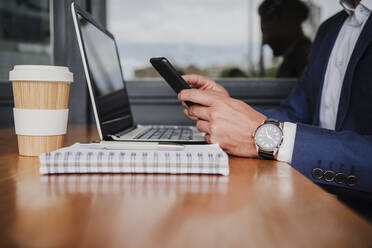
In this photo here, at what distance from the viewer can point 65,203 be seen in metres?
0.34

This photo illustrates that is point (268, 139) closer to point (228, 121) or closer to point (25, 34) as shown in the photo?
point (228, 121)

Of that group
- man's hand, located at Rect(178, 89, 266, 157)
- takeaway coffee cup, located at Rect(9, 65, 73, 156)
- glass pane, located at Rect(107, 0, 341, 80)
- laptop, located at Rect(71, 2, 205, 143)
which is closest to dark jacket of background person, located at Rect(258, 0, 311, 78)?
glass pane, located at Rect(107, 0, 341, 80)

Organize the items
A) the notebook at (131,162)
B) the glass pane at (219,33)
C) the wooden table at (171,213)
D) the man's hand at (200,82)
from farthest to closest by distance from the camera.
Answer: the glass pane at (219,33) < the man's hand at (200,82) < the notebook at (131,162) < the wooden table at (171,213)

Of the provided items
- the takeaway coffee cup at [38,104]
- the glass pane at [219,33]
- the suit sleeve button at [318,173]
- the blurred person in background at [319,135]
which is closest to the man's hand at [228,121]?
the blurred person in background at [319,135]

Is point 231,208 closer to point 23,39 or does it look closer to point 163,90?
point 163,90

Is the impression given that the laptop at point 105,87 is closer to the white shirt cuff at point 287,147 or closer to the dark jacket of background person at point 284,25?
the white shirt cuff at point 287,147

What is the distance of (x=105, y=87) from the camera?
81 centimetres

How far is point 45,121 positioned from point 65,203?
30 cm

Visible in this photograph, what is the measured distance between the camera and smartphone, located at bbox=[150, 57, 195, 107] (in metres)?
0.66

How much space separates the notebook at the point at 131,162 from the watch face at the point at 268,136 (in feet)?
0.60

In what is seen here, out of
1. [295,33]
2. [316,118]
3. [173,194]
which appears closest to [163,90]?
[316,118]

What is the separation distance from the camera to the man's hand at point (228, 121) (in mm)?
666

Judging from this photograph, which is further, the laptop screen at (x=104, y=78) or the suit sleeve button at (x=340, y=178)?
the laptop screen at (x=104, y=78)

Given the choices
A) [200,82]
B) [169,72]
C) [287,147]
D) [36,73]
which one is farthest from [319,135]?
[36,73]
